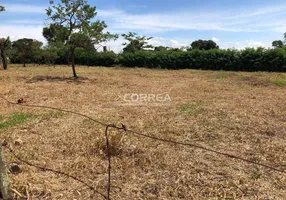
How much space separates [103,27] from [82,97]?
4.62 metres

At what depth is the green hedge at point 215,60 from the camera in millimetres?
14953

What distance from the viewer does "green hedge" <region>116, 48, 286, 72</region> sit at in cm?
1495

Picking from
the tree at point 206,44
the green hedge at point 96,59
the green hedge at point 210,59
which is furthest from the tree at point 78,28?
the tree at point 206,44

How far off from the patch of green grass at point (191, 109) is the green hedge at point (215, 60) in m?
9.41

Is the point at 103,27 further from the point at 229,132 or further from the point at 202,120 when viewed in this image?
the point at 229,132

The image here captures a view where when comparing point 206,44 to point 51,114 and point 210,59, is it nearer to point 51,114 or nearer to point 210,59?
point 210,59

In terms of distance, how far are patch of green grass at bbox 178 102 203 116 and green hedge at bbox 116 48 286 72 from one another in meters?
9.41

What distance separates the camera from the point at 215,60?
16.5 metres

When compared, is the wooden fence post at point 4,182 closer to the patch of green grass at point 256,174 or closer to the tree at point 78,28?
the patch of green grass at point 256,174

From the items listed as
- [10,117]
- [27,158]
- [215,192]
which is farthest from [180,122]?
[10,117]

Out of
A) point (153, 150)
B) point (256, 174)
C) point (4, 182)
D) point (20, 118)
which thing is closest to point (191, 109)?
point (153, 150)

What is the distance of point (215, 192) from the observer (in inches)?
86.2

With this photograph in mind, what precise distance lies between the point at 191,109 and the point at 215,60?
40.0ft

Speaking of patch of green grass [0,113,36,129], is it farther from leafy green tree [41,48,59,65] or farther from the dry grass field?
leafy green tree [41,48,59,65]
